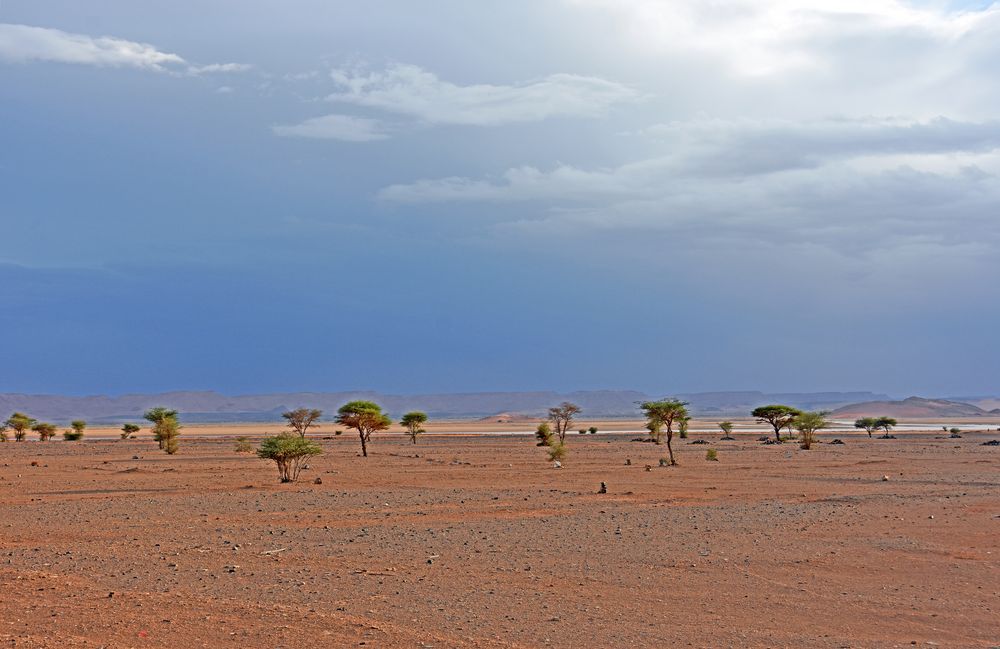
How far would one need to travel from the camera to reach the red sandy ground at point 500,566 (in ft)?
34.0

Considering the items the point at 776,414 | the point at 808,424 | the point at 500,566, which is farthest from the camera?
the point at 776,414

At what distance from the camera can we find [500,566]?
1441 centimetres

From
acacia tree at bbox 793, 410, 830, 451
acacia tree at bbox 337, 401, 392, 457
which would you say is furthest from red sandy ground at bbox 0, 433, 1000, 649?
acacia tree at bbox 793, 410, 830, 451

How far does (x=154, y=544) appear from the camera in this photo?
1653cm

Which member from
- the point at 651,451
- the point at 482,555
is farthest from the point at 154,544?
the point at 651,451

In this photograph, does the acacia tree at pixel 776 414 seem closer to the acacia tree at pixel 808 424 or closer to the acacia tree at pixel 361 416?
the acacia tree at pixel 808 424

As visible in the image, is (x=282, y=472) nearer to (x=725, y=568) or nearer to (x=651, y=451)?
(x=725, y=568)

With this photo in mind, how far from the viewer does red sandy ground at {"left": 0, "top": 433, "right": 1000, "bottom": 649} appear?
1036 cm

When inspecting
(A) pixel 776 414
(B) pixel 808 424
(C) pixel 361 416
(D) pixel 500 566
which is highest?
(C) pixel 361 416

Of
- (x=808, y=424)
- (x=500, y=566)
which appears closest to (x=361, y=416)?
(x=808, y=424)

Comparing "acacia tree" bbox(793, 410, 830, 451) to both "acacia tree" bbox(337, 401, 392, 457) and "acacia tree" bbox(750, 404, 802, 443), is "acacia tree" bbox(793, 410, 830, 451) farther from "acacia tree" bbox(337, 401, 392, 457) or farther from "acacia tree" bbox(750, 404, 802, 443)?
"acacia tree" bbox(337, 401, 392, 457)

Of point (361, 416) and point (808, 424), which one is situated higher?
point (361, 416)

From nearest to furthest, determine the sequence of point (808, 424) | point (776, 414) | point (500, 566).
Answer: point (500, 566), point (808, 424), point (776, 414)

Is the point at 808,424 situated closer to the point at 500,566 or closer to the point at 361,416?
the point at 361,416
